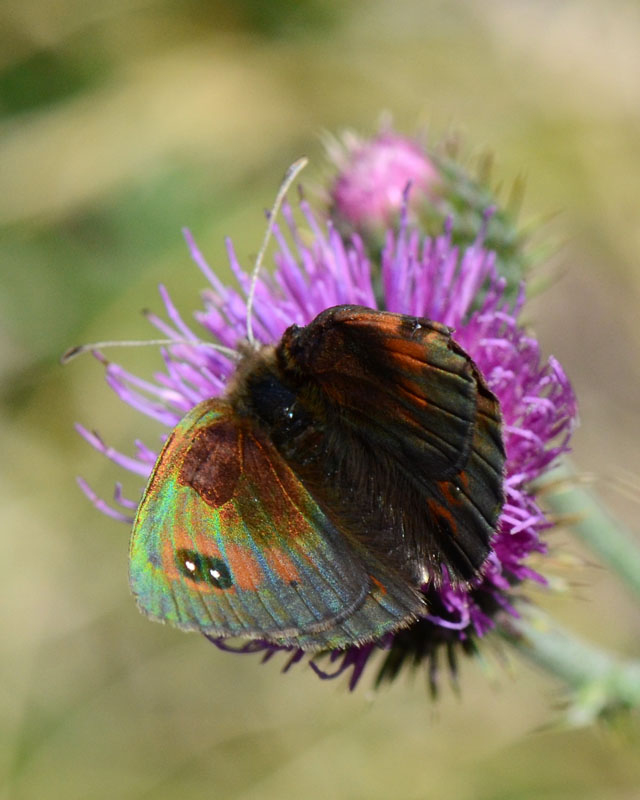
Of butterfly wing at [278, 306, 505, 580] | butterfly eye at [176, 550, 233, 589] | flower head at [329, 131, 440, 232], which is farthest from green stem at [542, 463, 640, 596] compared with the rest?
butterfly eye at [176, 550, 233, 589]

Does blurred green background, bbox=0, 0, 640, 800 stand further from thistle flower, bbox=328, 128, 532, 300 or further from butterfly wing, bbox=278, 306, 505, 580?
butterfly wing, bbox=278, 306, 505, 580

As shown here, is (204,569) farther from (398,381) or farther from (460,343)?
(460,343)

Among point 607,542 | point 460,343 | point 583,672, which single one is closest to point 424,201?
point 460,343

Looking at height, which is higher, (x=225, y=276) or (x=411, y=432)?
(x=225, y=276)

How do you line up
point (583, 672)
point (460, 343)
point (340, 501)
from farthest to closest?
point (583, 672) < point (460, 343) < point (340, 501)

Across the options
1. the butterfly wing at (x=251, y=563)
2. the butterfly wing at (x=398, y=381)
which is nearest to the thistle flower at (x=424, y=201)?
the butterfly wing at (x=398, y=381)

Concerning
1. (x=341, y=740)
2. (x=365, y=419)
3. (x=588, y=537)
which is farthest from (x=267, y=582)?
(x=341, y=740)
